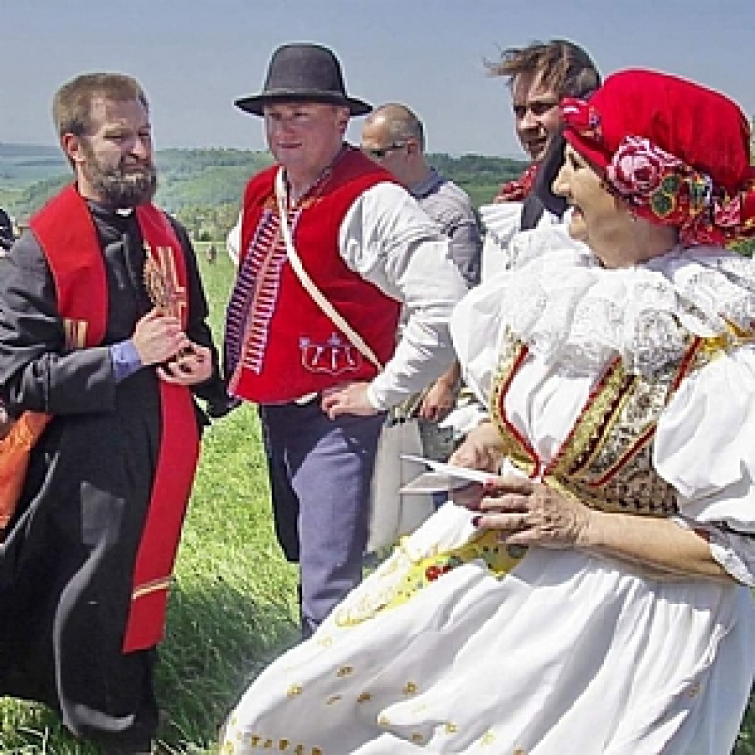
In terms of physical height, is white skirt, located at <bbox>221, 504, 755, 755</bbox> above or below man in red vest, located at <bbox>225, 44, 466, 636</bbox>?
below

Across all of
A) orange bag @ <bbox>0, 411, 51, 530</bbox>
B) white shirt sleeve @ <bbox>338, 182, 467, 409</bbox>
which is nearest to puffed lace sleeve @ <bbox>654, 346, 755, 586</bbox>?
white shirt sleeve @ <bbox>338, 182, 467, 409</bbox>

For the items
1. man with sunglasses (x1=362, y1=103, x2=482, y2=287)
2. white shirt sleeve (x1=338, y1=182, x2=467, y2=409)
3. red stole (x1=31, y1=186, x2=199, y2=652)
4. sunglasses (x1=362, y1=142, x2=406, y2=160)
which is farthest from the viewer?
sunglasses (x1=362, y1=142, x2=406, y2=160)

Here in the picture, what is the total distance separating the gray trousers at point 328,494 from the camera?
10.1 ft

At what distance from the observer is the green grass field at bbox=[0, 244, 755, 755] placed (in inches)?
126

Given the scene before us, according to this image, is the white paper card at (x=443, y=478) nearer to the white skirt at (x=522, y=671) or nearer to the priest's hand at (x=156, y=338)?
the white skirt at (x=522, y=671)

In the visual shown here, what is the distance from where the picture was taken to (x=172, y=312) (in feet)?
9.78

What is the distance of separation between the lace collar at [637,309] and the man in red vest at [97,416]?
1135mm

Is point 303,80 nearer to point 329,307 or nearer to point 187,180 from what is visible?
point 329,307

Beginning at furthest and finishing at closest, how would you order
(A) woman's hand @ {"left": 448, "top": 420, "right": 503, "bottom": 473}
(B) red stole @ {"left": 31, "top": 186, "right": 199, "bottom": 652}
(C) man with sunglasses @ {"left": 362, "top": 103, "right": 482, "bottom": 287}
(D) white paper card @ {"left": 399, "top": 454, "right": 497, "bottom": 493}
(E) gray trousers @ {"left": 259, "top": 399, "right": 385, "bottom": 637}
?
(C) man with sunglasses @ {"left": 362, "top": 103, "right": 482, "bottom": 287}, (E) gray trousers @ {"left": 259, "top": 399, "right": 385, "bottom": 637}, (B) red stole @ {"left": 31, "top": 186, "right": 199, "bottom": 652}, (A) woman's hand @ {"left": 448, "top": 420, "right": 503, "bottom": 473}, (D) white paper card @ {"left": 399, "top": 454, "right": 497, "bottom": 493}

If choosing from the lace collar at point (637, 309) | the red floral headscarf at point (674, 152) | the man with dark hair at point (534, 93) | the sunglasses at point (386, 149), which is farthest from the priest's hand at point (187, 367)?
the sunglasses at point (386, 149)

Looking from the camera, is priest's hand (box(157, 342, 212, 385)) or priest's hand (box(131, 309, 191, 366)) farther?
priest's hand (box(157, 342, 212, 385))

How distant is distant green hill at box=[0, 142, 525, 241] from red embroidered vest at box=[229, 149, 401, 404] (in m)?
0.35

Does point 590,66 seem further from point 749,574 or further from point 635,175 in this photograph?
point 749,574

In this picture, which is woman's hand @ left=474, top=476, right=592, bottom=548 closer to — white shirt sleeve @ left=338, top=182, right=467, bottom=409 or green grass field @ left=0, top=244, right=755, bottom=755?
white shirt sleeve @ left=338, top=182, right=467, bottom=409
